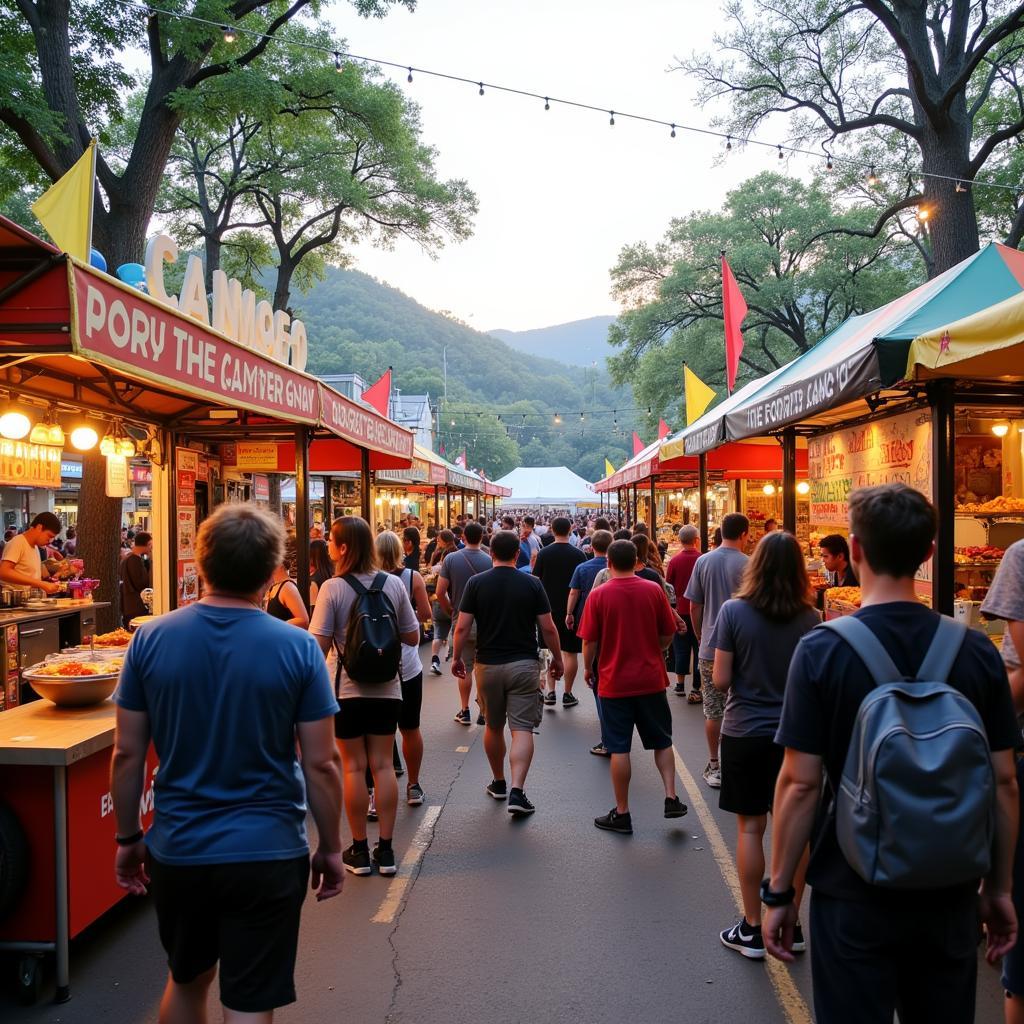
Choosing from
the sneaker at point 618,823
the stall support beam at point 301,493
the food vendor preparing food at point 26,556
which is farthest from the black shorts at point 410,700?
the food vendor preparing food at point 26,556

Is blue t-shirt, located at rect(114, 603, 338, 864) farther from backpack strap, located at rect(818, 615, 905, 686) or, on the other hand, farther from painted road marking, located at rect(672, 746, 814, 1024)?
painted road marking, located at rect(672, 746, 814, 1024)

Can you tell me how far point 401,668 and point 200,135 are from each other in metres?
13.1

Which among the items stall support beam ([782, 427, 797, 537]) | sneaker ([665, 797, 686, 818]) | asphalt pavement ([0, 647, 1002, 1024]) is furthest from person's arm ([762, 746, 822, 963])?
stall support beam ([782, 427, 797, 537])

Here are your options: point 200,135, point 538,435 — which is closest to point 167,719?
point 200,135

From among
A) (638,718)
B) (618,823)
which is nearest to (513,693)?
(638,718)

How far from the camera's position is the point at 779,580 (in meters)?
3.97

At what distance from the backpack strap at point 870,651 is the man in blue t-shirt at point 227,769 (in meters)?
1.52

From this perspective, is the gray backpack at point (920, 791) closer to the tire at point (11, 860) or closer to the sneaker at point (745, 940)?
the sneaker at point (745, 940)

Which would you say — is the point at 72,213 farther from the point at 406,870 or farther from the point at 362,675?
the point at 406,870

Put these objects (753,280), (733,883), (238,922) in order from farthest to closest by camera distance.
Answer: (753,280)
(733,883)
(238,922)

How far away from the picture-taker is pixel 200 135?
14938mm

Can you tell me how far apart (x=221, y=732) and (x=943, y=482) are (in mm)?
5087

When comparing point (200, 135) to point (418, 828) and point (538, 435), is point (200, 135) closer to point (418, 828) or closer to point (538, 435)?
point (418, 828)

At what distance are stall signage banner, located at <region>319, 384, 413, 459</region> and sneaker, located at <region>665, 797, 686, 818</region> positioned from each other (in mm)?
4539
